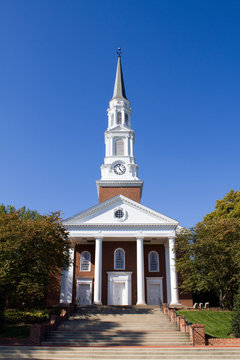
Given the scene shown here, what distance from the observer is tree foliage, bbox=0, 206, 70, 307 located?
20.0m

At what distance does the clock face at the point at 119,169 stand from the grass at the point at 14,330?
23.2 meters

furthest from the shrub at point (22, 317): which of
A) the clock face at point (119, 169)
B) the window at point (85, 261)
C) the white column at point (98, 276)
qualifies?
the clock face at point (119, 169)

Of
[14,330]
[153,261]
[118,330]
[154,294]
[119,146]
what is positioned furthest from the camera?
[119,146]

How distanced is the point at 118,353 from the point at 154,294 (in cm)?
1907

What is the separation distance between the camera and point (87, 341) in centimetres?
1789

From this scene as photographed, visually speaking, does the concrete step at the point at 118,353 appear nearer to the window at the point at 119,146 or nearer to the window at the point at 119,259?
the window at the point at 119,259

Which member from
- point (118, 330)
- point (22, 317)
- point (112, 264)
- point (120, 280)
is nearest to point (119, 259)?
point (112, 264)

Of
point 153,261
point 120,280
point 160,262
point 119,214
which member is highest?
point 119,214

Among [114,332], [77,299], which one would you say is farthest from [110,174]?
[114,332]

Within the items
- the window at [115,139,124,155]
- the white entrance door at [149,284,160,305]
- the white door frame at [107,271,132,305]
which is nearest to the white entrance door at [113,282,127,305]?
the white door frame at [107,271,132,305]

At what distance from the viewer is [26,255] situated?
2112cm

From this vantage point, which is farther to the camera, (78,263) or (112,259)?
(112,259)

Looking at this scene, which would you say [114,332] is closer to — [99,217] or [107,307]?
[107,307]

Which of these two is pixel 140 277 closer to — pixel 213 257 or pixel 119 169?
pixel 213 257
